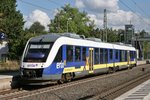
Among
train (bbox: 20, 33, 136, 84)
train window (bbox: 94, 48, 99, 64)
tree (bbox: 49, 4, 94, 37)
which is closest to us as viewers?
train (bbox: 20, 33, 136, 84)

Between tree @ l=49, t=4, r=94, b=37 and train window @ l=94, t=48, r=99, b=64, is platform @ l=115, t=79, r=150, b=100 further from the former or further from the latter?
tree @ l=49, t=4, r=94, b=37

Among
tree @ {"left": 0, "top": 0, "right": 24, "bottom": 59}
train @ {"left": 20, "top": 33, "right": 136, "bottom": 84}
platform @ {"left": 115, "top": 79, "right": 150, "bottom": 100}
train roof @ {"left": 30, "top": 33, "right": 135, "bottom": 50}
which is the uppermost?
tree @ {"left": 0, "top": 0, "right": 24, "bottom": 59}

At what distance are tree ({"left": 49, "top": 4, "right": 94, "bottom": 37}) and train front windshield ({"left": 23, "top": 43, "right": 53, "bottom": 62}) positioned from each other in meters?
73.4

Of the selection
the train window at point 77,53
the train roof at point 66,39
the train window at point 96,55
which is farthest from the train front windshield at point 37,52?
the train window at point 96,55

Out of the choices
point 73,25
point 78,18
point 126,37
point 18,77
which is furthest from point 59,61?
point 126,37

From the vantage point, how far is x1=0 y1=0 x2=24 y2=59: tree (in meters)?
71.9

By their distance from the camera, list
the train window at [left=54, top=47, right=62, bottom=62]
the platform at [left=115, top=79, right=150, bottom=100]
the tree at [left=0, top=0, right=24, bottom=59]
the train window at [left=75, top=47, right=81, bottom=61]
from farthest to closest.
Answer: the tree at [left=0, top=0, right=24, bottom=59] < the train window at [left=75, top=47, right=81, bottom=61] < the train window at [left=54, top=47, right=62, bottom=62] < the platform at [left=115, top=79, right=150, bottom=100]

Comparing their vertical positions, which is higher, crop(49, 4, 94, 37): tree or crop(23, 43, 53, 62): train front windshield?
crop(49, 4, 94, 37): tree

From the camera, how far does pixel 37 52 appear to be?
23812 millimetres

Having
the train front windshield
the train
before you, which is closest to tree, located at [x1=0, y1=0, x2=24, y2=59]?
the train

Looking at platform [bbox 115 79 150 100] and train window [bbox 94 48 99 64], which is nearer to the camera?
platform [bbox 115 79 150 100]

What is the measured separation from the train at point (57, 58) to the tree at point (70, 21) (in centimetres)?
6727

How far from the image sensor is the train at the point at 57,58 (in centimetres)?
2308

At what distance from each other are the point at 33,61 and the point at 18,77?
5.35ft
